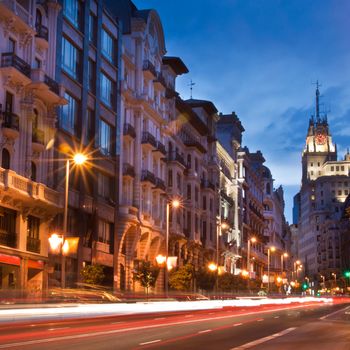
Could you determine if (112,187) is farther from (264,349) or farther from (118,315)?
(264,349)

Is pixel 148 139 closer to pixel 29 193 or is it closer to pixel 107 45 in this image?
pixel 107 45

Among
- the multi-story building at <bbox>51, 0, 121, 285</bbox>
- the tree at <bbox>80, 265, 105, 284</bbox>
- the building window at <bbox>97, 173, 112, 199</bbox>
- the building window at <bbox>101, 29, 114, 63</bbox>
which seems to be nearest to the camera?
the tree at <bbox>80, 265, 105, 284</bbox>

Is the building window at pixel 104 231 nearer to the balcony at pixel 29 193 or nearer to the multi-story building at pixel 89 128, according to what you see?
the multi-story building at pixel 89 128

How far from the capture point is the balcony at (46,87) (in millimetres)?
43531

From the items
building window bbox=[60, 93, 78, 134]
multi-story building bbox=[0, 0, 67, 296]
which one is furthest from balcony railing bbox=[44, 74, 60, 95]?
building window bbox=[60, 93, 78, 134]

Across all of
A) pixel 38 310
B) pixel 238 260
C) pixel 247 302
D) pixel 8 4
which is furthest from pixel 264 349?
pixel 238 260

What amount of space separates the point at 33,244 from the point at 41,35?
12.7m

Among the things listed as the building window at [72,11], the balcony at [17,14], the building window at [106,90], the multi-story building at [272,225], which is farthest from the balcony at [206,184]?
the multi-story building at [272,225]

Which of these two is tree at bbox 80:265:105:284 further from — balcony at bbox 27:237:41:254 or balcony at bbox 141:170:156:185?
balcony at bbox 141:170:156:185

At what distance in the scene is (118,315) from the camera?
34500mm

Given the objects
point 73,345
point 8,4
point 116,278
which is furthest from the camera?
point 116,278

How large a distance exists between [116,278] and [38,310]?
2737 cm

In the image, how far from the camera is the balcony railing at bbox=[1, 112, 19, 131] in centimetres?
4106

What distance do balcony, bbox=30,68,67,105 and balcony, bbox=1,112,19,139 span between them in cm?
264
